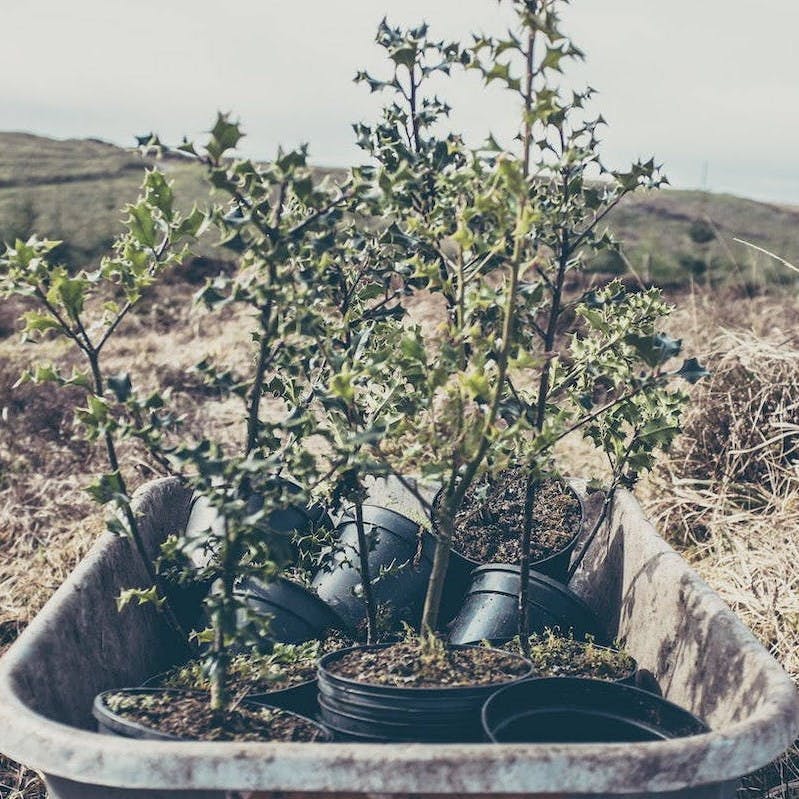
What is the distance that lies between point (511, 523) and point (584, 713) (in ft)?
4.19

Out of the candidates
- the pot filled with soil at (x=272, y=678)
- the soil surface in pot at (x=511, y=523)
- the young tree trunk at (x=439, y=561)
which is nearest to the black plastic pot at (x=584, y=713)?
the young tree trunk at (x=439, y=561)

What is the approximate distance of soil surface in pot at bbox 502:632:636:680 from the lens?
2363 mm

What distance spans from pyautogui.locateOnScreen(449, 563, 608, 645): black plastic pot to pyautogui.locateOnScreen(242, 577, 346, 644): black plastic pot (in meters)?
0.36

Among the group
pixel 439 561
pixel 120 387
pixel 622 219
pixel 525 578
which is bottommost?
pixel 525 578

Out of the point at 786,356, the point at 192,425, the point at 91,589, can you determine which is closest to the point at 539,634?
the point at 91,589

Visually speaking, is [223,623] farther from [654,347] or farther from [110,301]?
[654,347]

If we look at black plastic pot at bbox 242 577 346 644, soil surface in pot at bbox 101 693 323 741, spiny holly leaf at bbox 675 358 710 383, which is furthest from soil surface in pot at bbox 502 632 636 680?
spiny holly leaf at bbox 675 358 710 383

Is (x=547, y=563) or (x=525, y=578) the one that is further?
(x=547, y=563)

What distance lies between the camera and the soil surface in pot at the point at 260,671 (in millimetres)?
2146

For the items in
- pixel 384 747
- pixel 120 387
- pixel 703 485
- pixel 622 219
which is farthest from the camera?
pixel 622 219

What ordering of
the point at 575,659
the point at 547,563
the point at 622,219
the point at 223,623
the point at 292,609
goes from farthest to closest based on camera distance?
the point at 622,219 → the point at 547,563 → the point at 292,609 → the point at 575,659 → the point at 223,623

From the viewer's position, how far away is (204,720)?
1911 millimetres

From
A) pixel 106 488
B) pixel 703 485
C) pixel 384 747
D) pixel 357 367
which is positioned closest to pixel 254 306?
pixel 357 367

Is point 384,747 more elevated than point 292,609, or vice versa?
point 384,747
